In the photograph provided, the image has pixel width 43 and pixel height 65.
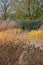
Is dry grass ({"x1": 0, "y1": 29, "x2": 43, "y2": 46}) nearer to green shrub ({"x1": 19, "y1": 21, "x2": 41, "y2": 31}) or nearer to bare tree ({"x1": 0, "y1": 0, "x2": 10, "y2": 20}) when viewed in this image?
green shrub ({"x1": 19, "y1": 21, "x2": 41, "y2": 31})

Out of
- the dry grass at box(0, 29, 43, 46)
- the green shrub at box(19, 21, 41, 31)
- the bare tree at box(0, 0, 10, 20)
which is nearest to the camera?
the dry grass at box(0, 29, 43, 46)

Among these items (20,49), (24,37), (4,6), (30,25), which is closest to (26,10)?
(4,6)

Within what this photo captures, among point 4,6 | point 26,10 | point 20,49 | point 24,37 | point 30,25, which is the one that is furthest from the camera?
point 4,6

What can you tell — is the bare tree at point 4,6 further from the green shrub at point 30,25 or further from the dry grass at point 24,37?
the dry grass at point 24,37

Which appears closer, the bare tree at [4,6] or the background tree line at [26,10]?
the background tree line at [26,10]

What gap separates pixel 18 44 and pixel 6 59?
69 centimetres

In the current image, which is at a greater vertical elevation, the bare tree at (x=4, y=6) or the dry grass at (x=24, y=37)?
the dry grass at (x=24, y=37)

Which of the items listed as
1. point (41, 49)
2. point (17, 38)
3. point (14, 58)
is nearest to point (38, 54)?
point (41, 49)

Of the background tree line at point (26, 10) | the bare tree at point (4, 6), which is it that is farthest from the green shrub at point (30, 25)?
the bare tree at point (4, 6)

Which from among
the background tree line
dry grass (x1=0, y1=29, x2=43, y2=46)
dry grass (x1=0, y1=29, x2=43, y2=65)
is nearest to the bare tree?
the background tree line

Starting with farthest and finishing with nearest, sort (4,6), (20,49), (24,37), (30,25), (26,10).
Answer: (4,6) < (26,10) < (30,25) < (24,37) < (20,49)

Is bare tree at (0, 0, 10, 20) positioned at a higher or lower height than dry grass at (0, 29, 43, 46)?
lower

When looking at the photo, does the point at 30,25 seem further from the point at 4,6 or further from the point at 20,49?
the point at 4,6

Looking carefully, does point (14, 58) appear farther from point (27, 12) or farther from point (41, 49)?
point (27, 12)
